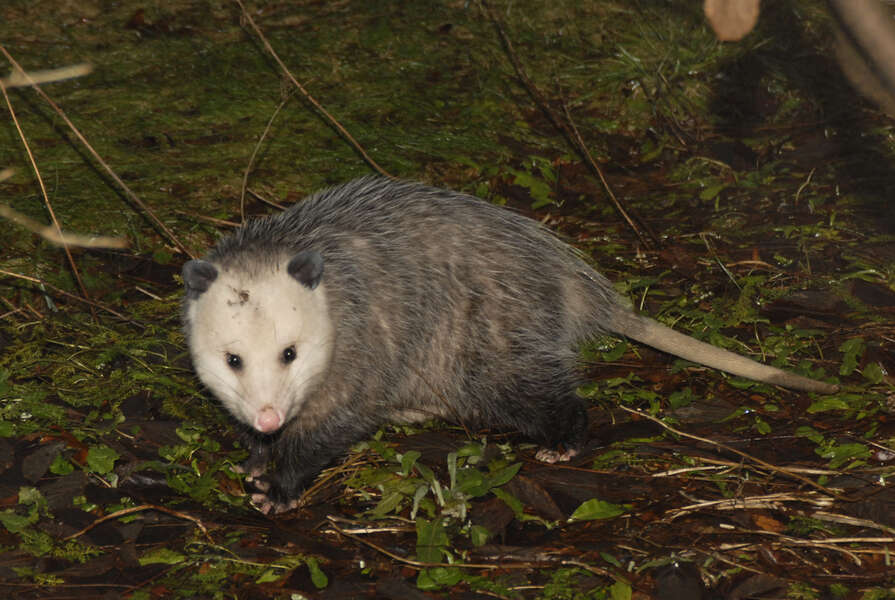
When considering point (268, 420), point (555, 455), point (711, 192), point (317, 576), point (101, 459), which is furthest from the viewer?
point (711, 192)

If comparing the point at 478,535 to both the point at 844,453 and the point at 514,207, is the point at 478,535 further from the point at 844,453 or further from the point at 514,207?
the point at 514,207

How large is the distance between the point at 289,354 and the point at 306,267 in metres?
0.25

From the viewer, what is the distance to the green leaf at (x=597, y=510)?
8.27 ft

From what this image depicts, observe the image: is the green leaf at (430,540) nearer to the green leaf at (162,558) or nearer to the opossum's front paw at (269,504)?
the opossum's front paw at (269,504)

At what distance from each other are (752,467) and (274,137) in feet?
9.37

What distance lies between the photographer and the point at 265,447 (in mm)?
2912

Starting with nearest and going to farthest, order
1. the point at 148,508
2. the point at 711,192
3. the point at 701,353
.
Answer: the point at 148,508 < the point at 701,353 < the point at 711,192

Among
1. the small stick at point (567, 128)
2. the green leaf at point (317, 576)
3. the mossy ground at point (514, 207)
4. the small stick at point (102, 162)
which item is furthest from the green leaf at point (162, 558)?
the small stick at point (567, 128)

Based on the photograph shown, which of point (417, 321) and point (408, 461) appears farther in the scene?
point (417, 321)

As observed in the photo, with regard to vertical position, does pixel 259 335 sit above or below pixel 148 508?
above

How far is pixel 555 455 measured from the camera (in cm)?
286

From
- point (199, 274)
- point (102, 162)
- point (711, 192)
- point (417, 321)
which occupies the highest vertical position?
point (102, 162)

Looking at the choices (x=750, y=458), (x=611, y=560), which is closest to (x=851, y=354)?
(x=750, y=458)

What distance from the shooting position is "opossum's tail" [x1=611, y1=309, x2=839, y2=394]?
2.88 meters
